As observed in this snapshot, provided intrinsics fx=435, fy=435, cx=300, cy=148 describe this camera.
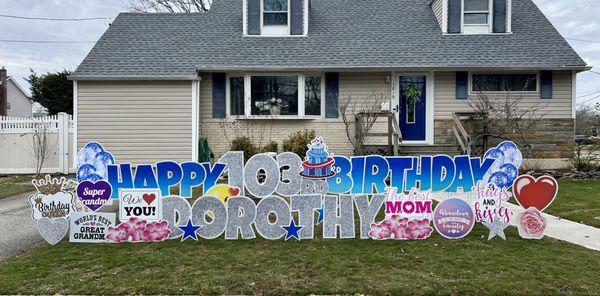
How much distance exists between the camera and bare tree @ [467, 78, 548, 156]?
1297 centimetres

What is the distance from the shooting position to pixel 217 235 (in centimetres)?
598

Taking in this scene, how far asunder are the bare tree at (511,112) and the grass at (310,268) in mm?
7788

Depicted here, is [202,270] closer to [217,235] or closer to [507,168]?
[217,235]

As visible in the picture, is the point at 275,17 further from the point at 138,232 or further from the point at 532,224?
the point at 532,224

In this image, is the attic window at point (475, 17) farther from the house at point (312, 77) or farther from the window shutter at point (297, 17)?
the window shutter at point (297, 17)

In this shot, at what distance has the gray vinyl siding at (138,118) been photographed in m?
13.0

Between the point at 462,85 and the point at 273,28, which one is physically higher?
the point at 273,28

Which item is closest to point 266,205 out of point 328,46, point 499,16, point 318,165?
point 318,165

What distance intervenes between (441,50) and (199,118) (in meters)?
7.87

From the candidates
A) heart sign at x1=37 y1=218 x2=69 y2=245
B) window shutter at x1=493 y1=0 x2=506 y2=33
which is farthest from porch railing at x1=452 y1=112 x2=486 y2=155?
heart sign at x1=37 y1=218 x2=69 y2=245

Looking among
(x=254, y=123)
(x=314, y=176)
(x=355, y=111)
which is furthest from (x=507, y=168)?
(x=254, y=123)

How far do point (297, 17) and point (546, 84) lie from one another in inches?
317

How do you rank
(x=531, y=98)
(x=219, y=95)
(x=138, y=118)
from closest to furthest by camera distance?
(x=138, y=118) < (x=531, y=98) < (x=219, y=95)

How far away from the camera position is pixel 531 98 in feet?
43.5
